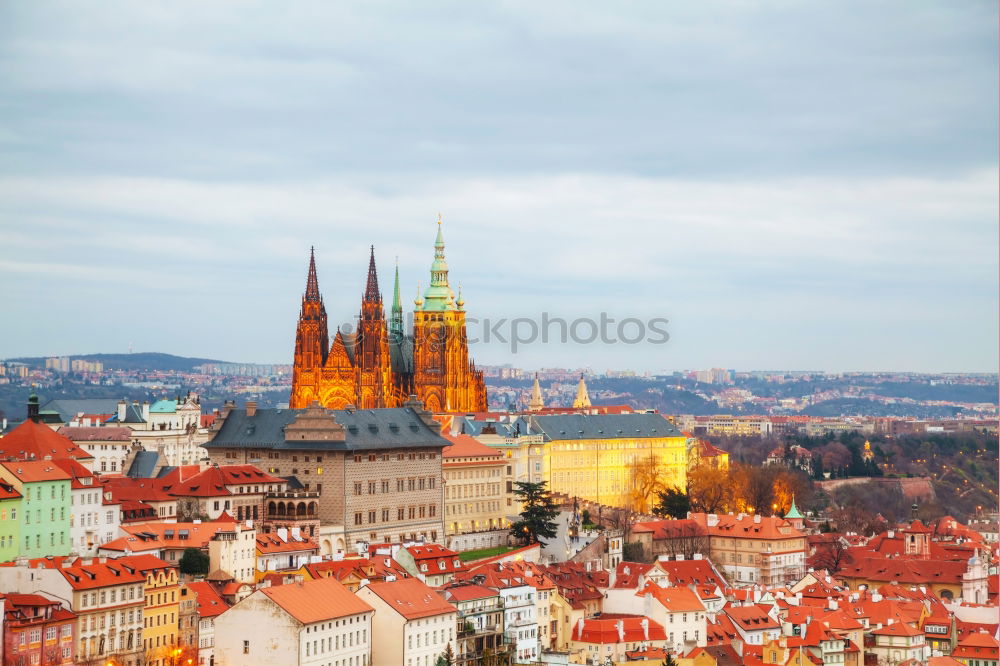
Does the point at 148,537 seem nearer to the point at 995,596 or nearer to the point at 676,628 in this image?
the point at 676,628

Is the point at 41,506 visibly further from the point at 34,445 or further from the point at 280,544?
the point at 34,445

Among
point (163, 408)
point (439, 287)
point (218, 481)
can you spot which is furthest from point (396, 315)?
point (218, 481)

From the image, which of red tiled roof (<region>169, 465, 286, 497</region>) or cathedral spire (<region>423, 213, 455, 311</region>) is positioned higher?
cathedral spire (<region>423, 213, 455, 311</region>)

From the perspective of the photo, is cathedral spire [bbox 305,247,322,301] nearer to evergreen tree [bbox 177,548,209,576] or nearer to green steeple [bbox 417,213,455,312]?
green steeple [bbox 417,213,455,312]

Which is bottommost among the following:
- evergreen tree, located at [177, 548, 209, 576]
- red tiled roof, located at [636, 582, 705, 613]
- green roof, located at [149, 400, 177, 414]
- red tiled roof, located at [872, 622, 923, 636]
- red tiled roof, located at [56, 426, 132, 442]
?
red tiled roof, located at [872, 622, 923, 636]

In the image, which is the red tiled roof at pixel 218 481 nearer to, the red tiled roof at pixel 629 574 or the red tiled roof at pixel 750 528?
the red tiled roof at pixel 629 574

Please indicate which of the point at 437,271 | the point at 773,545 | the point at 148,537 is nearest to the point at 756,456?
the point at 437,271

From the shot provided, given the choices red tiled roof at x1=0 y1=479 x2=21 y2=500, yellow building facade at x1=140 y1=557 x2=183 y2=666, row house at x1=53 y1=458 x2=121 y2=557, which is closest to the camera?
yellow building facade at x1=140 y1=557 x2=183 y2=666

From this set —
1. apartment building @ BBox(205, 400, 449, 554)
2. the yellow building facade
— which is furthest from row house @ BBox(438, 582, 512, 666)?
apartment building @ BBox(205, 400, 449, 554)
